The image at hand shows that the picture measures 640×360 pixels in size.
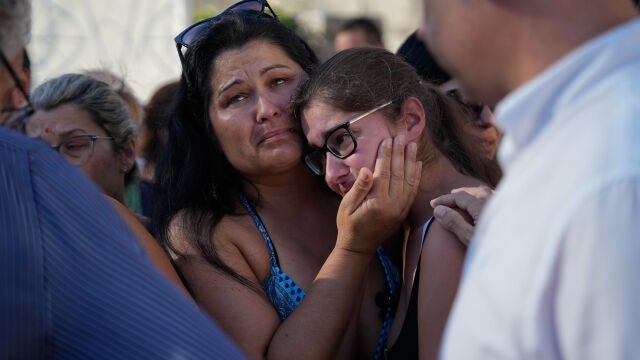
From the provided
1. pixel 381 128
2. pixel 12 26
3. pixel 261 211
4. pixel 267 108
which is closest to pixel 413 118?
pixel 381 128

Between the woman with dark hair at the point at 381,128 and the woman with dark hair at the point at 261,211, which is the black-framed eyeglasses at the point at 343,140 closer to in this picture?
the woman with dark hair at the point at 381,128

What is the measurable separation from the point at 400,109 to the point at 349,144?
0.20 meters

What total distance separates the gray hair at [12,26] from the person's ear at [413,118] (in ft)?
3.95

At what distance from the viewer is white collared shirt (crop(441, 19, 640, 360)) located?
0.83m

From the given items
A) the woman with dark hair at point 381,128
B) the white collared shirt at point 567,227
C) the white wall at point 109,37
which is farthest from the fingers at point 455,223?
the white wall at point 109,37

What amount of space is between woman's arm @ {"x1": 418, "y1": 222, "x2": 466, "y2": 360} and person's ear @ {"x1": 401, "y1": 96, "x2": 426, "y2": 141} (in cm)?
45

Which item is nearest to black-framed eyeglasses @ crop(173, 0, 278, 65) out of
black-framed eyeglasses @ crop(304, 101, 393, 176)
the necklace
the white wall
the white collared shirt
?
black-framed eyeglasses @ crop(304, 101, 393, 176)

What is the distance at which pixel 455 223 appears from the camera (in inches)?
77.2

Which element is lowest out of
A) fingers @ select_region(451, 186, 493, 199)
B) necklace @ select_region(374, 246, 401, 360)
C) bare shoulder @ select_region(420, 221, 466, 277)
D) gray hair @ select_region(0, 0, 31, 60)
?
necklace @ select_region(374, 246, 401, 360)

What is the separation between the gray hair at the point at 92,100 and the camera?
3.14m

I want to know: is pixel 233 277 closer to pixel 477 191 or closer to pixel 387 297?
pixel 387 297

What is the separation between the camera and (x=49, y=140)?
3.04m

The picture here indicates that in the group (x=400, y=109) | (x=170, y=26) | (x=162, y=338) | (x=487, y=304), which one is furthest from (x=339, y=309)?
(x=170, y=26)

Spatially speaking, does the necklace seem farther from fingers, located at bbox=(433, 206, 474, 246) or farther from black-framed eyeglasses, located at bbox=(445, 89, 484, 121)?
black-framed eyeglasses, located at bbox=(445, 89, 484, 121)
